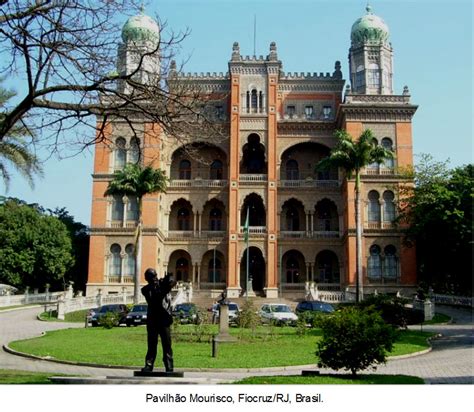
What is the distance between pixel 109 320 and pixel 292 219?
95.9 ft

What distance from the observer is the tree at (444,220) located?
3716 cm

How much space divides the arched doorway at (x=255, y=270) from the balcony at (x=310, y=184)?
6.17m

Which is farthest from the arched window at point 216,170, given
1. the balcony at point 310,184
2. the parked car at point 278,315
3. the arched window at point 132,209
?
the parked car at point 278,315

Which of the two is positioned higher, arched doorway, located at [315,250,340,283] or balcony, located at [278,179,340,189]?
balcony, located at [278,179,340,189]

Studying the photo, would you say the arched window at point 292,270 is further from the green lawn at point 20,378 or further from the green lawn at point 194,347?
the green lawn at point 20,378

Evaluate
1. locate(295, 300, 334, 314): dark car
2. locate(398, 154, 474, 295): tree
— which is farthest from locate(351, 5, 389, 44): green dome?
locate(295, 300, 334, 314): dark car

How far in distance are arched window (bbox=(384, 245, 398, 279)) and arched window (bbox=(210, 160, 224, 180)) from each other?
16.5m

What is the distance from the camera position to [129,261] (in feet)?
166

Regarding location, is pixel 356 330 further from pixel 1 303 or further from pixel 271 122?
pixel 271 122

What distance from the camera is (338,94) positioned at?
56.8 m

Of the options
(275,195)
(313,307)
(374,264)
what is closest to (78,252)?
(275,195)

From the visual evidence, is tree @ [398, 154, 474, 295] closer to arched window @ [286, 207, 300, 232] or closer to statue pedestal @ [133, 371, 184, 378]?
arched window @ [286, 207, 300, 232]

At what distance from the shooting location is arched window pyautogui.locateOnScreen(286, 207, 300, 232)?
56.5 m

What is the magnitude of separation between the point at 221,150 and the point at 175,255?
33.0ft
